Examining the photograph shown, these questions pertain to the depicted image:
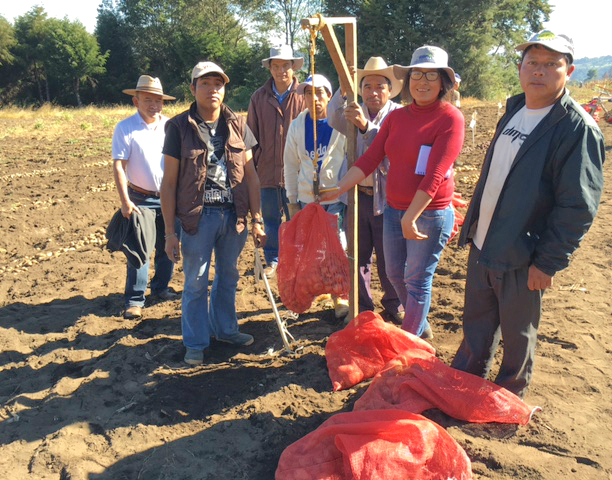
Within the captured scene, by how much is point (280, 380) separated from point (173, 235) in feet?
4.22

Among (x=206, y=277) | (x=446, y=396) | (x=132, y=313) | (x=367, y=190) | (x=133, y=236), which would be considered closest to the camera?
(x=446, y=396)

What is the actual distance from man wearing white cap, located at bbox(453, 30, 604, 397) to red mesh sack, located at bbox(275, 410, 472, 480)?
820 mm

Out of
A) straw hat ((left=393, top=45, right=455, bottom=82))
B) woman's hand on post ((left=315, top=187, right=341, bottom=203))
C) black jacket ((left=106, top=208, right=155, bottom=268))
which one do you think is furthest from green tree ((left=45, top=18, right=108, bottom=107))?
straw hat ((left=393, top=45, right=455, bottom=82))

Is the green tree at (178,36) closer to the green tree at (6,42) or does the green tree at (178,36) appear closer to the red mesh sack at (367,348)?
the green tree at (6,42)

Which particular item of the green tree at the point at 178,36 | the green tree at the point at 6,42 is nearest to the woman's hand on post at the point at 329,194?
the green tree at the point at 178,36

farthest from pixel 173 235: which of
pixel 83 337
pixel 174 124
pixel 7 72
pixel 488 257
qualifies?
pixel 7 72

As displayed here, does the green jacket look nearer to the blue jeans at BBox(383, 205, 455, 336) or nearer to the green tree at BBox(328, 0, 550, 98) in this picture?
the blue jeans at BBox(383, 205, 455, 336)

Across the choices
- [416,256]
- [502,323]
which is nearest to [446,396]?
[502,323]

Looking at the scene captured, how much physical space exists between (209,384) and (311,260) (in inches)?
44.6

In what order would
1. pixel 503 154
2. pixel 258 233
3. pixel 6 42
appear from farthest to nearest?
pixel 6 42, pixel 258 233, pixel 503 154

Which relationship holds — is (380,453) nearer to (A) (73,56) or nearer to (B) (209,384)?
(B) (209,384)

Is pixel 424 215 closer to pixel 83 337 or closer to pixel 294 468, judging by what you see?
pixel 294 468

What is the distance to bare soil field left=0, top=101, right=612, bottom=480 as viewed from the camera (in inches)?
115

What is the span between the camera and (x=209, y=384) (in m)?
3.77
